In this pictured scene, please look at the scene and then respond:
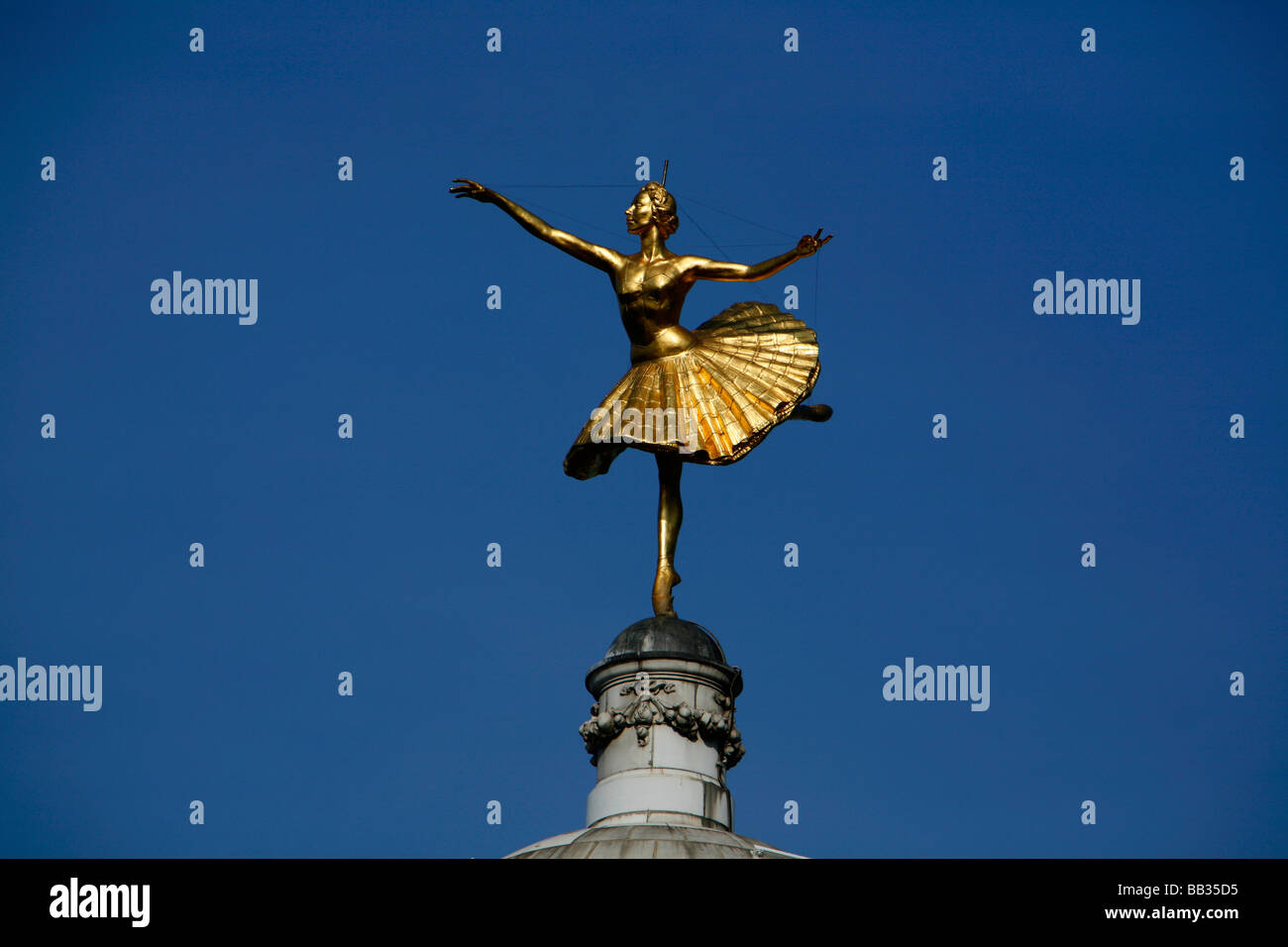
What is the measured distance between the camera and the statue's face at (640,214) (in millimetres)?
36375

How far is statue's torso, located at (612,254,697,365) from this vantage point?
3594 cm

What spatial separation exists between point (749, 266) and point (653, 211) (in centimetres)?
186

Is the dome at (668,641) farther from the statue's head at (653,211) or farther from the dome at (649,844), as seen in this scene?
the statue's head at (653,211)

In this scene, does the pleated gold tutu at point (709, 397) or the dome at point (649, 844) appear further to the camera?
the pleated gold tutu at point (709, 397)

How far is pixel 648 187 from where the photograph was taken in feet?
120

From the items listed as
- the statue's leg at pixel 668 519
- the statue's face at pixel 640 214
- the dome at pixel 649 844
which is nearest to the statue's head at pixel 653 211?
the statue's face at pixel 640 214

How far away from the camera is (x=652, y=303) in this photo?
118ft

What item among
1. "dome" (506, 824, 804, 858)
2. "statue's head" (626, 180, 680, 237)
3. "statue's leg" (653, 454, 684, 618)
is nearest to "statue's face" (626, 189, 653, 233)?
"statue's head" (626, 180, 680, 237)

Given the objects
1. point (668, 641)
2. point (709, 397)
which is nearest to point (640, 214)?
point (709, 397)

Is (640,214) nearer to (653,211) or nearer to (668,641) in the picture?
(653,211)

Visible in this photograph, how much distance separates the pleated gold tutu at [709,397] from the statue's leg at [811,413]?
2.26ft

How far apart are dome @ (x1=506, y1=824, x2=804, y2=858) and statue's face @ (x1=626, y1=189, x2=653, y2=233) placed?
9.65 metres
